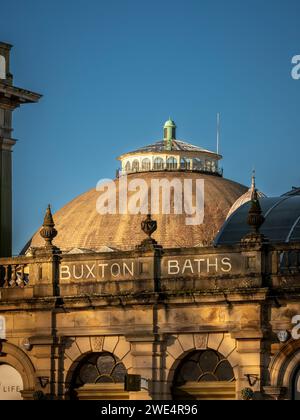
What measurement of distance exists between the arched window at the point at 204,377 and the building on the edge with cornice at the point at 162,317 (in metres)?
0.03

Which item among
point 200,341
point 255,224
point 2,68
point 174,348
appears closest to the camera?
point 255,224

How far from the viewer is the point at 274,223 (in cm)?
5778

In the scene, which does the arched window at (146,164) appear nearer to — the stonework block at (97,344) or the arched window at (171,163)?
the arched window at (171,163)

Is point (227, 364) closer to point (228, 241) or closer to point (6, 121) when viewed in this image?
point (228, 241)

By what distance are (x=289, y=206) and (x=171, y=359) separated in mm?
6971

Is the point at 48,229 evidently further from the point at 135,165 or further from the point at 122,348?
the point at 135,165

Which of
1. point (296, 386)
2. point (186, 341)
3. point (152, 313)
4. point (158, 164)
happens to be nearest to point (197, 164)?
point (158, 164)

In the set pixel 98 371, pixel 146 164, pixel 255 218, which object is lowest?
pixel 98 371

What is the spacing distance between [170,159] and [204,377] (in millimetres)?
106807

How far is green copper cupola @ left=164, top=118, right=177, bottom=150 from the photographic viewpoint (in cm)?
16625

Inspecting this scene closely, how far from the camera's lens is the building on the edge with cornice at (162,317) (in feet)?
174

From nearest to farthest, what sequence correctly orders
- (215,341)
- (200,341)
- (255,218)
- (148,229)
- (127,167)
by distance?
(255,218) < (215,341) < (200,341) < (148,229) < (127,167)

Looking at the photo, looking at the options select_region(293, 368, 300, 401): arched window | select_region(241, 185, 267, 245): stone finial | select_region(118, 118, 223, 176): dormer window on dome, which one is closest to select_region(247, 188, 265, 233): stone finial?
select_region(241, 185, 267, 245): stone finial
